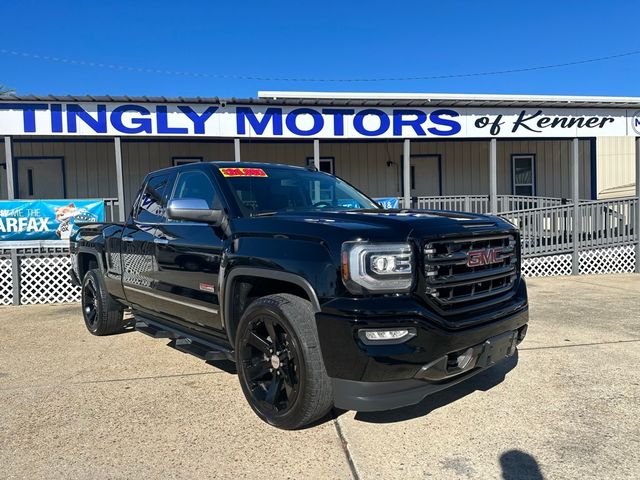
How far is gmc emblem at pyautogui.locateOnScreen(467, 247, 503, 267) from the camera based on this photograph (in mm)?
3252

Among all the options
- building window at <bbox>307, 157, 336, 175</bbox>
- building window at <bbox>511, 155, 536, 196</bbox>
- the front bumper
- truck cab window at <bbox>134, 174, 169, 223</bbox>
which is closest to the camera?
the front bumper

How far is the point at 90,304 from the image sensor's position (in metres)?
6.43

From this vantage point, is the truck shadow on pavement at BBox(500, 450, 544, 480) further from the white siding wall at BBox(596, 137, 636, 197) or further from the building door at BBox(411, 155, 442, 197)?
the white siding wall at BBox(596, 137, 636, 197)

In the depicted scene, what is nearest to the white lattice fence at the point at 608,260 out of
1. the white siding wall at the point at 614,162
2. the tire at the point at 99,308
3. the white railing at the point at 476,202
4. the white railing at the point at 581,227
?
the white railing at the point at 581,227

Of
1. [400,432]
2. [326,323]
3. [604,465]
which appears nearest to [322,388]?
[326,323]

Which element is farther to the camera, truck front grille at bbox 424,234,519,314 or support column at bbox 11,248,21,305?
support column at bbox 11,248,21,305

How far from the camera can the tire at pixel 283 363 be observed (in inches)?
120

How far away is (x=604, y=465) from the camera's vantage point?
9.55 feet

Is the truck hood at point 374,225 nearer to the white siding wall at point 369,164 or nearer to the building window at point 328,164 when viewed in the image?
the building window at point 328,164

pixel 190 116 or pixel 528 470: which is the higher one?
pixel 190 116

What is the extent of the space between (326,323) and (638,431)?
2249 mm

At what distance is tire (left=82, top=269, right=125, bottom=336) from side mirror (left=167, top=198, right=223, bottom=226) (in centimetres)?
266

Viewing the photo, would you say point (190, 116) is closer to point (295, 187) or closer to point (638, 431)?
point (295, 187)

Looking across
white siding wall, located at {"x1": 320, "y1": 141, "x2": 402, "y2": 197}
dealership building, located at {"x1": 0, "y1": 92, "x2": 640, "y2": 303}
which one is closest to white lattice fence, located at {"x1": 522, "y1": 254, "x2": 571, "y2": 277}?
dealership building, located at {"x1": 0, "y1": 92, "x2": 640, "y2": 303}
